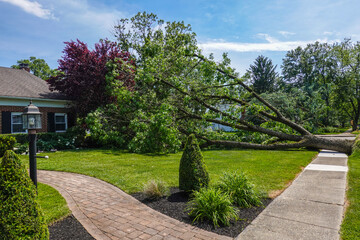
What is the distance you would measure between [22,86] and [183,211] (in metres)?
16.2

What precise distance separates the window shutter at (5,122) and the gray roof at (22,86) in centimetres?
114

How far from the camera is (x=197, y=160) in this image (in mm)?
4434

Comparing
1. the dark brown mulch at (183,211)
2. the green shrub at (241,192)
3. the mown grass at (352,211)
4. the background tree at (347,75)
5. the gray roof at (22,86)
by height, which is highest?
the background tree at (347,75)

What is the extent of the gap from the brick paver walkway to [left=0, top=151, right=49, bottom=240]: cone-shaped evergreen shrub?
1.11 meters

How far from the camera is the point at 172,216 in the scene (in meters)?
3.76

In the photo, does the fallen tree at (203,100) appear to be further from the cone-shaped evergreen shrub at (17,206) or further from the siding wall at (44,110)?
the cone-shaped evergreen shrub at (17,206)

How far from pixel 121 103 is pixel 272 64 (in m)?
31.3

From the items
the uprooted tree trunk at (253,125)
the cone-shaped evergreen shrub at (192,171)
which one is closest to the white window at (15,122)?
the uprooted tree trunk at (253,125)

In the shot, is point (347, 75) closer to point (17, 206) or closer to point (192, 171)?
point (192, 171)

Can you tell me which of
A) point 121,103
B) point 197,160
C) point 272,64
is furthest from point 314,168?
point 272,64

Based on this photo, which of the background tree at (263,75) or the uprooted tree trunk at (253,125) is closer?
the uprooted tree trunk at (253,125)

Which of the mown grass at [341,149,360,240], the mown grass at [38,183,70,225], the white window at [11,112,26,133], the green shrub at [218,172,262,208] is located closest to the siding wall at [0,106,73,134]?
the white window at [11,112,26,133]

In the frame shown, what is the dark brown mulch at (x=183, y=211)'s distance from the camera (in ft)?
11.0

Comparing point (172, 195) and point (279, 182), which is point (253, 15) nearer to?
point (279, 182)
